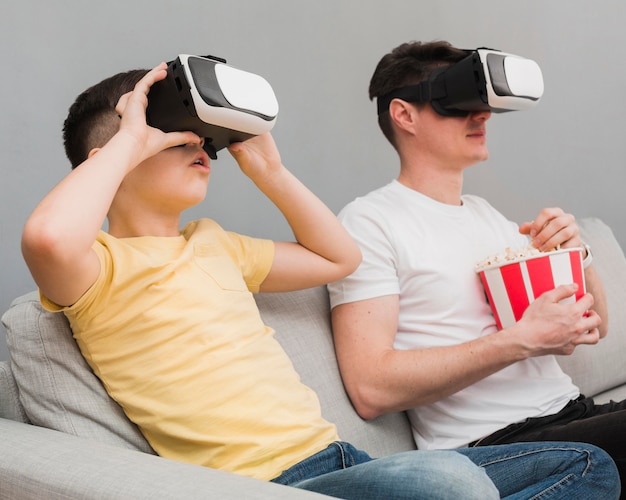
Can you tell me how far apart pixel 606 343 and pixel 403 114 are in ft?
2.79

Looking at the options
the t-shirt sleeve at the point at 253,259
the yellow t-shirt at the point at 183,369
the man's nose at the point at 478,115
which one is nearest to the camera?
the yellow t-shirt at the point at 183,369

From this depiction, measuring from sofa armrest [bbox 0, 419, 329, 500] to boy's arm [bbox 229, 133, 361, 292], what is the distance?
54cm

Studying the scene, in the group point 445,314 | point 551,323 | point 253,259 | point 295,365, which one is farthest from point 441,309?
point 253,259

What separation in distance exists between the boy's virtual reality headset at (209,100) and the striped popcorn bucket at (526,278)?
59cm

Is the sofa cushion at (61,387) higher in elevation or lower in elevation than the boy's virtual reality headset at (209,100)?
lower

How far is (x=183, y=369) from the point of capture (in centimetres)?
126

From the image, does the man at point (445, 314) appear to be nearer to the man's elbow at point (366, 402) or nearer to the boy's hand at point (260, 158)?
the man's elbow at point (366, 402)

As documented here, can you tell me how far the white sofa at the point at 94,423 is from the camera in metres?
1.00

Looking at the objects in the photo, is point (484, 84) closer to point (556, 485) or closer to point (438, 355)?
point (438, 355)

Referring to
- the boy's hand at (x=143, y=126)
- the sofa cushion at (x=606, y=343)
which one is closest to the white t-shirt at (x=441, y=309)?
the sofa cushion at (x=606, y=343)

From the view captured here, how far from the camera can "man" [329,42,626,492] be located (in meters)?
1.62

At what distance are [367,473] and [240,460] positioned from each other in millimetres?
239

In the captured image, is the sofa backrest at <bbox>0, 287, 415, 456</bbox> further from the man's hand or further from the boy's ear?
the boy's ear

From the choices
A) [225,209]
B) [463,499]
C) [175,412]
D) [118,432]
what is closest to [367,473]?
[463,499]
